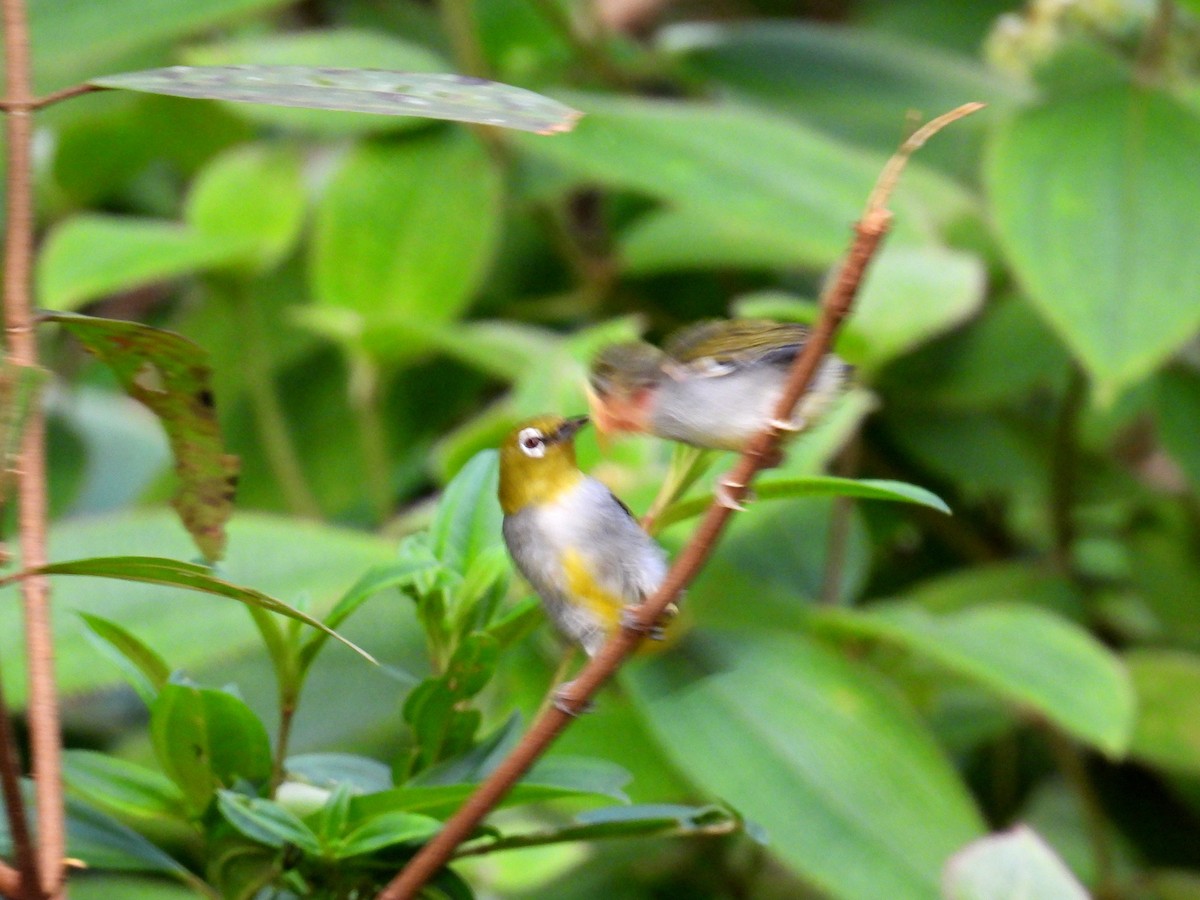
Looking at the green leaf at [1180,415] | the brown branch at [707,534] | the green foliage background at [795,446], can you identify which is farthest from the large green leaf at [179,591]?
the green leaf at [1180,415]

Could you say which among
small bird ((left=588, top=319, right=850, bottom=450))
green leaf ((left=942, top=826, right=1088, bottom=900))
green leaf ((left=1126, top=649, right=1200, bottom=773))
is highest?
small bird ((left=588, top=319, right=850, bottom=450))

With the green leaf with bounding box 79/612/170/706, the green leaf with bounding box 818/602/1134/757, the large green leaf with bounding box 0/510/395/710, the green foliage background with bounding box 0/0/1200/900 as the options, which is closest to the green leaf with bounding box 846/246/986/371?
the green foliage background with bounding box 0/0/1200/900

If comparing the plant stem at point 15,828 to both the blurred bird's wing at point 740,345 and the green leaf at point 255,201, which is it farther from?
the green leaf at point 255,201

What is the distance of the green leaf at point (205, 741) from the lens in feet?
1.13

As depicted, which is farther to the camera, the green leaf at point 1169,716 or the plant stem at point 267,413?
the plant stem at point 267,413

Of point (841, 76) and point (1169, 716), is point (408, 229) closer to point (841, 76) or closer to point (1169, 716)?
point (841, 76)

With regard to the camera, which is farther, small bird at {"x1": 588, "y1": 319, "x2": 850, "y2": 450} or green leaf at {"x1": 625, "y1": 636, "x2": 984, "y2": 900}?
green leaf at {"x1": 625, "y1": 636, "x2": 984, "y2": 900}

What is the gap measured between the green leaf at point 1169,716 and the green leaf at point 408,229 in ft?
1.90

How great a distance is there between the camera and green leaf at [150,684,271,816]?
344mm

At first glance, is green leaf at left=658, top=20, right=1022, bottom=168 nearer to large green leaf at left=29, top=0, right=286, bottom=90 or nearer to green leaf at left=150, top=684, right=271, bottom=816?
large green leaf at left=29, top=0, right=286, bottom=90

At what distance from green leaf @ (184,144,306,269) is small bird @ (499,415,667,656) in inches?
28.7

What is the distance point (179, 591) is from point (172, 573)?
1.58ft

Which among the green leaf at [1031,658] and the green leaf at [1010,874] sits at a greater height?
the green leaf at [1010,874]

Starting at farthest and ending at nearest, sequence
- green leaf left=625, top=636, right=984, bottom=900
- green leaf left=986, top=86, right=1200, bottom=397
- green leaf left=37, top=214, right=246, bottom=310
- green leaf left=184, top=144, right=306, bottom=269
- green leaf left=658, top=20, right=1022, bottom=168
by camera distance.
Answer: green leaf left=658, top=20, right=1022, bottom=168 → green leaf left=184, top=144, right=306, bottom=269 → green leaf left=37, top=214, right=246, bottom=310 → green leaf left=986, top=86, right=1200, bottom=397 → green leaf left=625, top=636, right=984, bottom=900
